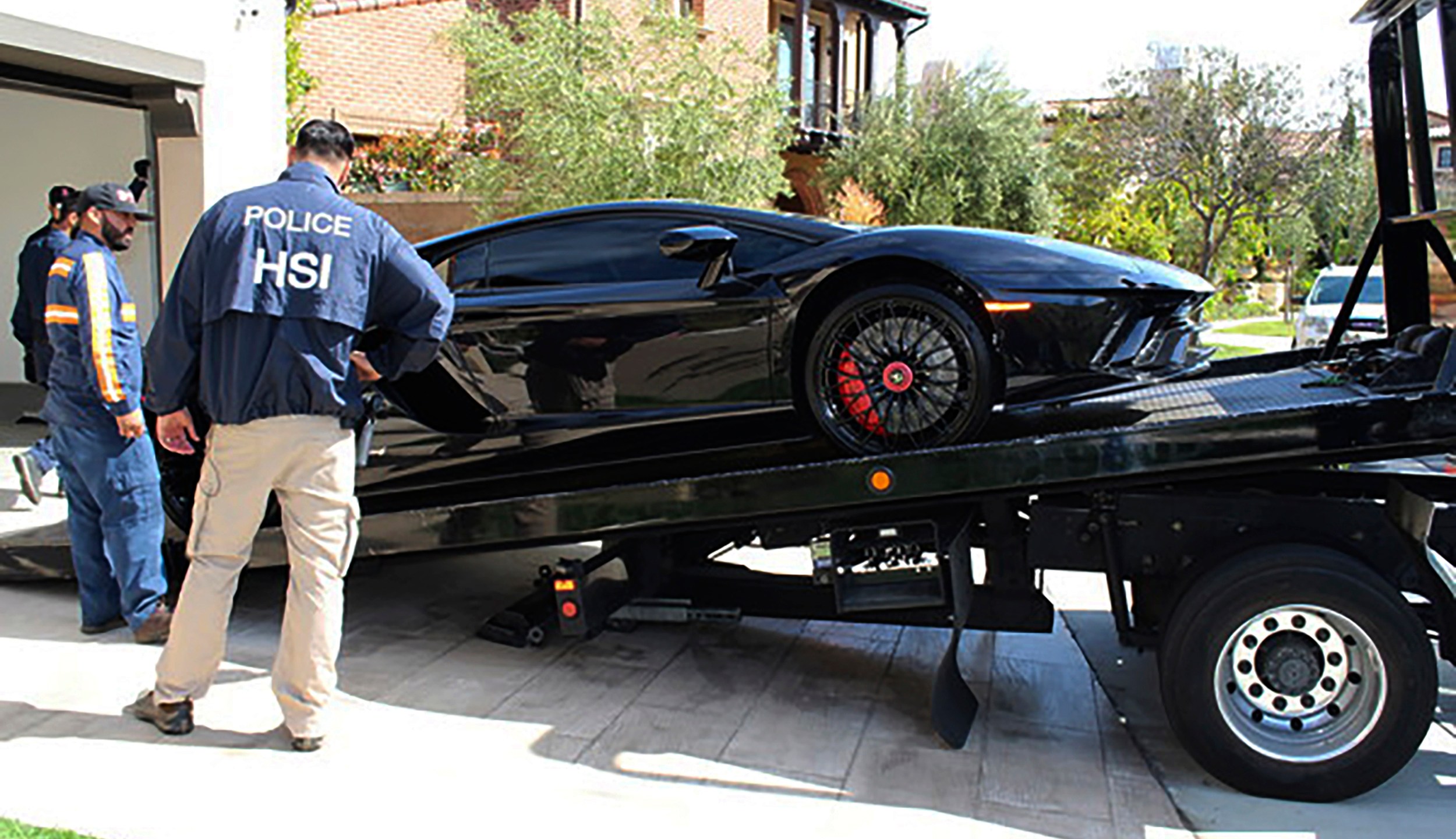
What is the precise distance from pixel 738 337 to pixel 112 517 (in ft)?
8.61

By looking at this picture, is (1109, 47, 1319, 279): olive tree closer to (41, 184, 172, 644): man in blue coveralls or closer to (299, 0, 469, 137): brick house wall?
(299, 0, 469, 137): brick house wall

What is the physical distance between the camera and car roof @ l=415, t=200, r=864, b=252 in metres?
4.43

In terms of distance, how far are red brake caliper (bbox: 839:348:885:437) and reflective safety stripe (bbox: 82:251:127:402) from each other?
2750 mm

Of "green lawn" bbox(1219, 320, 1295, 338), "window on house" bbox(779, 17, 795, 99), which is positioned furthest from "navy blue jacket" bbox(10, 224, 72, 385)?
"green lawn" bbox(1219, 320, 1295, 338)

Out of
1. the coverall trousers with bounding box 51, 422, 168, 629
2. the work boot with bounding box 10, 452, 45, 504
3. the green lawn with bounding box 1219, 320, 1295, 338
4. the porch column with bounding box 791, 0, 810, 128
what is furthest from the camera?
the green lawn with bounding box 1219, 320, 1295, 338

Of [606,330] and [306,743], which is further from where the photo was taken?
[606,330]

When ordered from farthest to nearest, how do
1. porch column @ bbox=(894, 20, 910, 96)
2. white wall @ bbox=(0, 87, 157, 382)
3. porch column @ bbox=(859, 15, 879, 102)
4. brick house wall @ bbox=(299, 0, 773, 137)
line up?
porch column @ bbox=(859, 15, 879, 102) < porch column @ bbox=(894, 20, 910, 96) < brick house wall @ bbox=(299, 0, 773, 137) < white wall @ bbox=(0, 87, 157, 382)

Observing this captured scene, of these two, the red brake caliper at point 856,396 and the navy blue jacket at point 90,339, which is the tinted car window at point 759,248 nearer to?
the red brake caliper at point 856,396

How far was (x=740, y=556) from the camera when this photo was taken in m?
6.80

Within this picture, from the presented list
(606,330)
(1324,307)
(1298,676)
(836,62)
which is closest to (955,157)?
(836,62)

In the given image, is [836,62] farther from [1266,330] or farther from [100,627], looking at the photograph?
[100,627]

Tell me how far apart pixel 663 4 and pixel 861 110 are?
29.4 feet

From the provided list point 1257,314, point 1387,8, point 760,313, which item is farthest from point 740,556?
point 1257,314

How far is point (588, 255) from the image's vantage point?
187 inches
